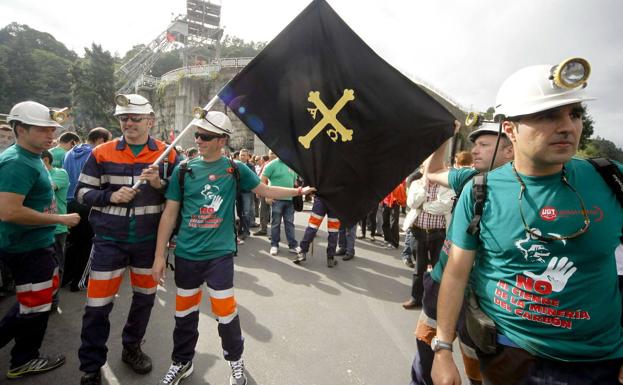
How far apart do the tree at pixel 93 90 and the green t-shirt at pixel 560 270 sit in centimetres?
5278

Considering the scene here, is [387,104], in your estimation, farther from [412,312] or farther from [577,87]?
[412,312]

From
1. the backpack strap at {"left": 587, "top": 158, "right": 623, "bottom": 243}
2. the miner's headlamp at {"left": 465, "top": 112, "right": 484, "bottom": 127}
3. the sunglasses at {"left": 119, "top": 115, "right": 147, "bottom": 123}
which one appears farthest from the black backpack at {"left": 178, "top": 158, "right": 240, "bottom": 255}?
the backpack strap at {"left": 587, "top": 158, "right": 623, "bottom": 243}

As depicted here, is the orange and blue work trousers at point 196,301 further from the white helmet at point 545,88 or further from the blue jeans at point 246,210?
the blue jeans at point 246,210

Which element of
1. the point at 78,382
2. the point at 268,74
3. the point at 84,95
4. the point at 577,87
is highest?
the point at 84,95

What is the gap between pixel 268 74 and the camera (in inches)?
86.3

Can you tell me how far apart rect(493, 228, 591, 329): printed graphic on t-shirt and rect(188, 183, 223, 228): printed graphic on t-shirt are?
2128 mm

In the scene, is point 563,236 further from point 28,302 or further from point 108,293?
point 28,302

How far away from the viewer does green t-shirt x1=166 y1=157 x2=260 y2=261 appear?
8.27 feet

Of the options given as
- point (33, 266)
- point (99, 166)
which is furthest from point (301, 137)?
point (33, 266)

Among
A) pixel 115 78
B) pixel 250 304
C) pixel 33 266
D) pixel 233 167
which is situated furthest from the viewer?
pixel 115 78

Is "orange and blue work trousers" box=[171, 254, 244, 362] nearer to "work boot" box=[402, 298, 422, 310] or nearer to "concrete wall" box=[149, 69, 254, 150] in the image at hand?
"work boot" box=[402, 298, 422, 310]

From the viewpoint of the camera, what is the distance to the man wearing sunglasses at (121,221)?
2.41 meters

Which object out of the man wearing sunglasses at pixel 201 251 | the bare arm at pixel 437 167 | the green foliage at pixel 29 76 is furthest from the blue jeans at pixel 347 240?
the green foliage at pixel 29 76

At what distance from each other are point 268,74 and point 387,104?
2.95 ft
